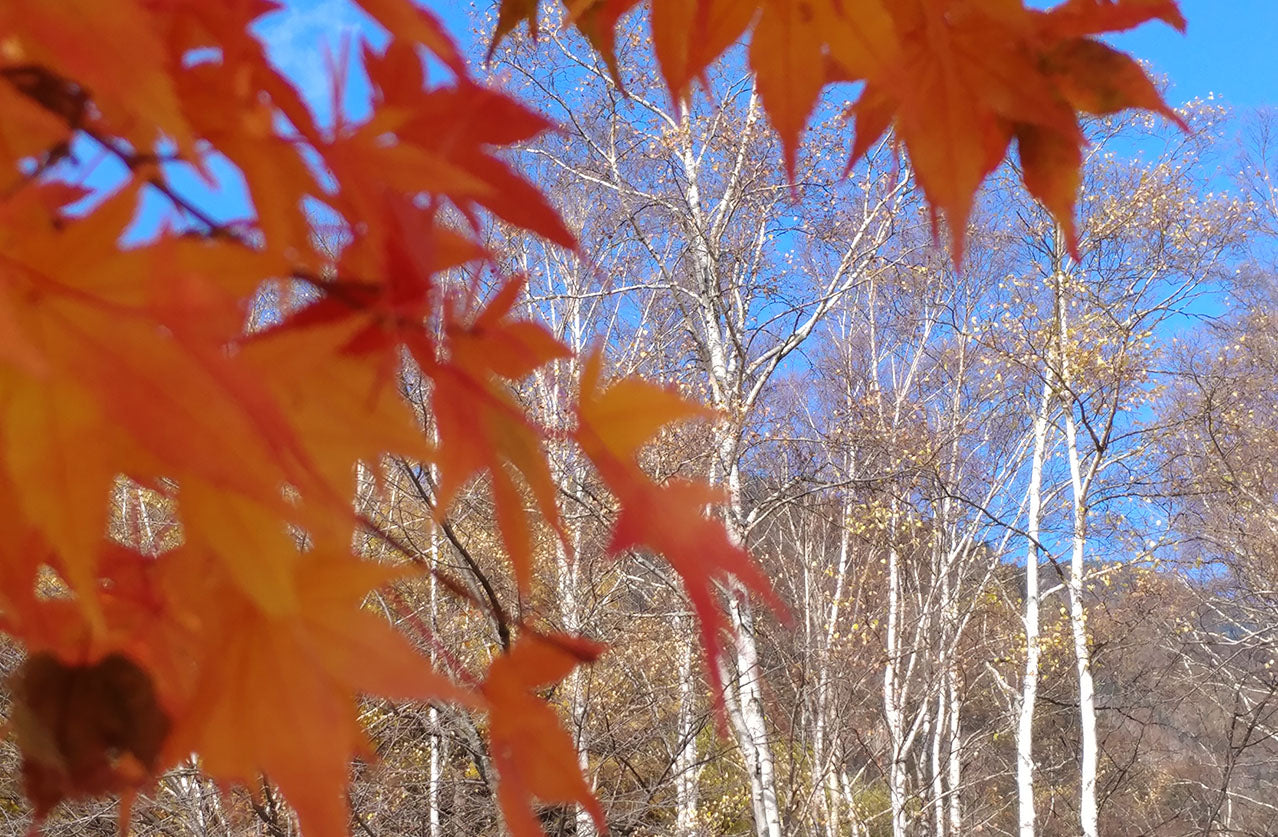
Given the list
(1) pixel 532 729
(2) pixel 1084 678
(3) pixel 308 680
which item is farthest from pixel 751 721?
(3) pixel 308 680

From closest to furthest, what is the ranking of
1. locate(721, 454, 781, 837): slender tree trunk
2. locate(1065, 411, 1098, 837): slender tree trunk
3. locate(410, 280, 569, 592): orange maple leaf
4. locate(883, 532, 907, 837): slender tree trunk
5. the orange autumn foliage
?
the orange autumn foliage < locate(410, 280, 569, 592): orange maple leaf < locate(721, 454, 781, 837): slender tree trunk < locate(883, 532, 907, 837): slender tree trunk < locate(1065, 411, 1098, 837): slender tree trunk

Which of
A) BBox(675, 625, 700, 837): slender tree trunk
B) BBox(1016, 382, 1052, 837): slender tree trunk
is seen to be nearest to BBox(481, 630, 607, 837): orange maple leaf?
BBox(675, 625, 700, 837): slender tree trunk

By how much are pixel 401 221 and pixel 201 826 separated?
7.20ft

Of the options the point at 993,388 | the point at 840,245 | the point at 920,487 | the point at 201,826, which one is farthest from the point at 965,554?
the point at 201,826

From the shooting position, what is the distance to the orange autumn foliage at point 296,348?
136mm

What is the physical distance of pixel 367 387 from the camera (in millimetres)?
208

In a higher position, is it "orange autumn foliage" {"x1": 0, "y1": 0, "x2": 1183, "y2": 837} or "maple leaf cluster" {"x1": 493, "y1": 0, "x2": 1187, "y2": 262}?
"maple leaf cluster" {"x1": 493, "y1": 0, "x2": 1187, "y2": 262}

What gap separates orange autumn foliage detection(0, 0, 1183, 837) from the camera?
136 millimetres

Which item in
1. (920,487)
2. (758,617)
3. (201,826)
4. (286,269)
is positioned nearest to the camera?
(286,269)

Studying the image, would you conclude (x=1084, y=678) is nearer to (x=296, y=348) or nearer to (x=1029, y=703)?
(x=1029, y=703)

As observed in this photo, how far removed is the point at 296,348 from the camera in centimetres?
19

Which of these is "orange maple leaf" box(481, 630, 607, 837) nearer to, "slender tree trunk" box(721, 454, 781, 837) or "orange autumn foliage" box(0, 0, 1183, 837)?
"orange autumn foliage" box(0, 0, 1183, 837)

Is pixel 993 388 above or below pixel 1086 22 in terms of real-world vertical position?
above

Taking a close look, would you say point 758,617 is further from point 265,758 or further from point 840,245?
point 265,758
